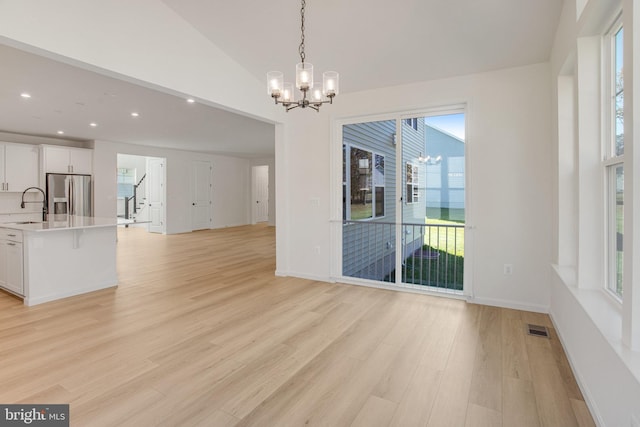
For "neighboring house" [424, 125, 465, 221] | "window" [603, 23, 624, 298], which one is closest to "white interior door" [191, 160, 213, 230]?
"neighboring house" [424, 125, 465, 221]

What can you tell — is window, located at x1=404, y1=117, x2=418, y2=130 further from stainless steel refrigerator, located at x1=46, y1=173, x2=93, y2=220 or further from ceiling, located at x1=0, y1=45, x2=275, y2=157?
stainless steel refrigerator, located at x1=46, y1=173, x2=93, y2=220

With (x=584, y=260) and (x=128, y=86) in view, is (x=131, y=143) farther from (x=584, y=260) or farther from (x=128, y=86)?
(x=584, y=260)

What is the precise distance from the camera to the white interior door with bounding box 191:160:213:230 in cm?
1109

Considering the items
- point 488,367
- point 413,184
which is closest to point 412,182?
point 413,184

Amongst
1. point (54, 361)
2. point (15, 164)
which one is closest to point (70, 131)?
point (15, 164)

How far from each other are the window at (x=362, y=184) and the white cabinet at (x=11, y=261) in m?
4.18

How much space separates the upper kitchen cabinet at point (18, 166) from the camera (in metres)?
7.22

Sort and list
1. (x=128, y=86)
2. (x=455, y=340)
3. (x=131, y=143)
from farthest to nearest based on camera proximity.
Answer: (x=131, y=143), (x=128, y=86), (x=455, y=340)

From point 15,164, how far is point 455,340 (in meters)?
9.55

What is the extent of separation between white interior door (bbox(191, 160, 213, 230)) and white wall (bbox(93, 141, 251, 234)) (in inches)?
6.4

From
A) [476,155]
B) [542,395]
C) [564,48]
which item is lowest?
[542,395]

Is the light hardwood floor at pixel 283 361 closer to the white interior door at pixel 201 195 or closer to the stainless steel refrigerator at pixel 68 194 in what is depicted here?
the stainless steel refrigerator at pixel 68 194

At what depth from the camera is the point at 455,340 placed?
292cm

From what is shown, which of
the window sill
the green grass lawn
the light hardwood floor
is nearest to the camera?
the window sill
